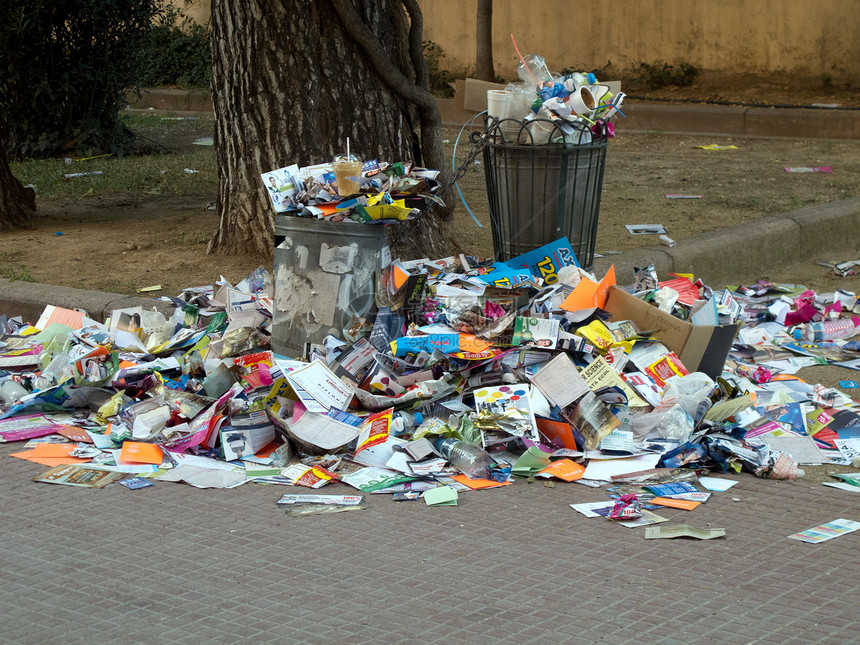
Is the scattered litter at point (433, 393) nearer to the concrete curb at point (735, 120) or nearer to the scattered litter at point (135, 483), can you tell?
the scattered litter at point (135, 483)

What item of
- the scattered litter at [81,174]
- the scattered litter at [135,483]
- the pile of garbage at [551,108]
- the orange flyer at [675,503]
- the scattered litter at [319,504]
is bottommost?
the orange flyer at [675,503]

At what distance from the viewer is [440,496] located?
10.1ft

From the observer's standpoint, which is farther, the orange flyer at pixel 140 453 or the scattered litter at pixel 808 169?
the scattered litter at pixel 808 169

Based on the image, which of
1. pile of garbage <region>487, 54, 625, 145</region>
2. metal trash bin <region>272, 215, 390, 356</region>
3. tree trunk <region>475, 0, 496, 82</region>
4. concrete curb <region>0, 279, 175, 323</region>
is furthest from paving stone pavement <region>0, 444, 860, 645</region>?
tree trunk <region>475, 0, 496, 82</region>

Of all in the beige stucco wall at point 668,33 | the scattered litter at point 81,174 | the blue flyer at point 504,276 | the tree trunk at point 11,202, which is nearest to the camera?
the blue flyer at point 504,276

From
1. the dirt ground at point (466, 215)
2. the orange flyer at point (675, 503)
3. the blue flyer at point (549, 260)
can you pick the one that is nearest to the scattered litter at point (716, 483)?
the orange flyer at point (675, 503)

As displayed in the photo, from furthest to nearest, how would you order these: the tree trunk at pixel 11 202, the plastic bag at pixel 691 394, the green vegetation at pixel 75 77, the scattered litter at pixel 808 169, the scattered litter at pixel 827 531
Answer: the green vegetation at pixel 75 77, the scattered litter at pixel 808 169, the tree trunk at pixel 11 202, the plastic bag at pixel 691 394, the scattered litter at pixel 827 531

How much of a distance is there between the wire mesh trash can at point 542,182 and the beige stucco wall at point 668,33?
924 cm

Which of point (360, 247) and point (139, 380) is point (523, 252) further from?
point (139, 380)

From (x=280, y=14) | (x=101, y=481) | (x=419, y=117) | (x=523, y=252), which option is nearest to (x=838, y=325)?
(x=523, y=252)

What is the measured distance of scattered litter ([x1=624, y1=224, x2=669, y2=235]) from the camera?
6.36 meters

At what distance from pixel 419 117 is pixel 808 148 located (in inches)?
265

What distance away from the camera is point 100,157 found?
10.9 m

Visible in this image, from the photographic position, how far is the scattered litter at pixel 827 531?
9.05 ft
